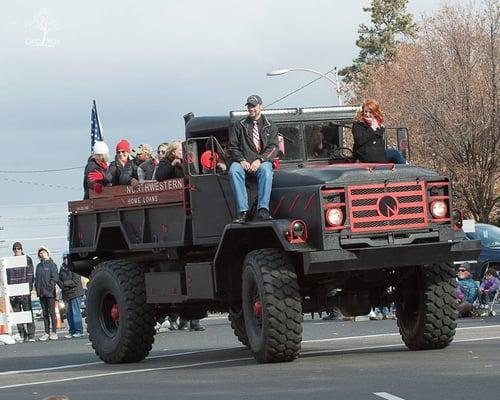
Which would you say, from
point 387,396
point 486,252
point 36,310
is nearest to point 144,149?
point 387,396

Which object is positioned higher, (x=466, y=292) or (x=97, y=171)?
(x=97, y=171)

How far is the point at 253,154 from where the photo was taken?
17297mm

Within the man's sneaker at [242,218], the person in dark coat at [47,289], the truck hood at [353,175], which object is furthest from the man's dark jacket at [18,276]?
the man's sneaker at [242,218]

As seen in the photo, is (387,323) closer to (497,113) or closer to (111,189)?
(111,189)

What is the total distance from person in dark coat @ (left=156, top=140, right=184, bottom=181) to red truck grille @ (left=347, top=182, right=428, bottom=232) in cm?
284

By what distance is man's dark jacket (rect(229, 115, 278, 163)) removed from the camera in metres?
17.3

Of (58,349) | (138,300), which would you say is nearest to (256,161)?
(138,300)

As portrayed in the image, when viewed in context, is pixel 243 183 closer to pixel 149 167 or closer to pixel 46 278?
pixel 149 167

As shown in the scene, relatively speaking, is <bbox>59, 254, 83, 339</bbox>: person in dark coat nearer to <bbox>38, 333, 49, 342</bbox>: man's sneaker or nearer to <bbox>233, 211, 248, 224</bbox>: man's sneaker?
<bbox>38, 333, 49, 342</bbox>: man's sneaker

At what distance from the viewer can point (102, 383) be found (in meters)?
15.9

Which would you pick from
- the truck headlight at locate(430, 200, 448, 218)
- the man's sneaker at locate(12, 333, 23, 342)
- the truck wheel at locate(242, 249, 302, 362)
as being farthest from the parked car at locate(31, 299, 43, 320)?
the truck headlight at locate(430, 200, 448, 218)

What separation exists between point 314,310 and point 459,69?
46.3 meters

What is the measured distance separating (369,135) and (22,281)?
1568cm

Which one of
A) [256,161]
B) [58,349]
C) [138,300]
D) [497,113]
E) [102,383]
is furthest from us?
[497,113]
